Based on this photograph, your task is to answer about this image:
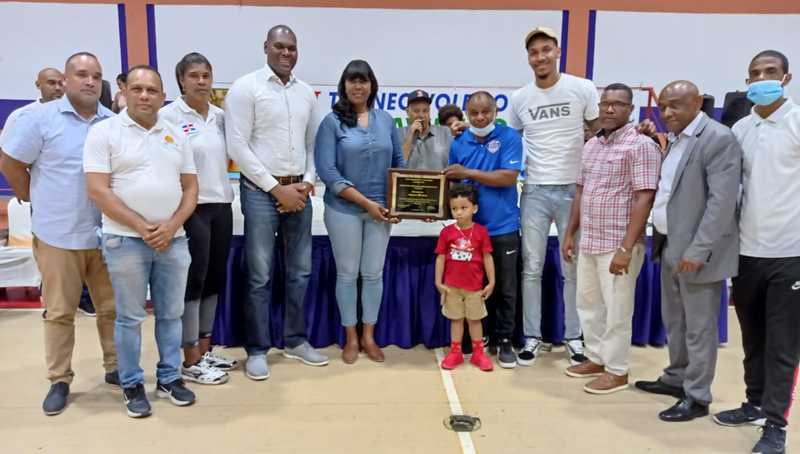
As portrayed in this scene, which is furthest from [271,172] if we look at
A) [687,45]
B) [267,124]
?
[687,45]

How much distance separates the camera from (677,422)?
276 centimetres

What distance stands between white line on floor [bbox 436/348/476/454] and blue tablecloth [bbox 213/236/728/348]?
0.78 ft

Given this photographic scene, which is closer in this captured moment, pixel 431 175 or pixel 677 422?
pixel 677 422

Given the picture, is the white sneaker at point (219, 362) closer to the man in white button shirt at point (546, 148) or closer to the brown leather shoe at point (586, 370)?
the man in white button shirt at point (546, 148)

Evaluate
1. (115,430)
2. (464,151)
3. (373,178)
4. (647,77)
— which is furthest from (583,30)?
(115,430)

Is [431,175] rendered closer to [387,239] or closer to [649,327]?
[387,239]

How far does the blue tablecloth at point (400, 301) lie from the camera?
3598 mm

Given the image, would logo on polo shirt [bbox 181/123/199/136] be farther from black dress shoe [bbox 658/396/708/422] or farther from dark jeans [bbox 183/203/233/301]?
black dress shoe [bbox 658/396/708/422]

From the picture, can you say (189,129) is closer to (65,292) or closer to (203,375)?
(65,292)

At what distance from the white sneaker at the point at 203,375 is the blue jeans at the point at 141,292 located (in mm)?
264

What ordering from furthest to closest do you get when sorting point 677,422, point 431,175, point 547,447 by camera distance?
point 431,175
point 677,422
point 547,447

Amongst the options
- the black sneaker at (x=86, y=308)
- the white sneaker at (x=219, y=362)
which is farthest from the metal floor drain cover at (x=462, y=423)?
the black sneaker at (x=86, y=308)

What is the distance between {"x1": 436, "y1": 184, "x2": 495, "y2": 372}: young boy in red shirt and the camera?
330cm

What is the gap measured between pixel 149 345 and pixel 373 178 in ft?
6.01
